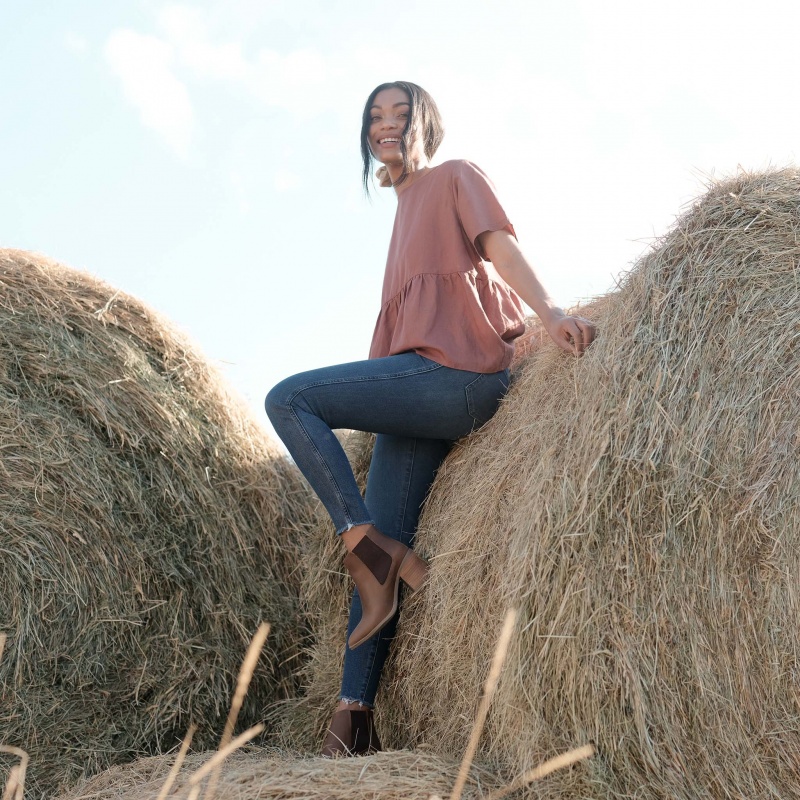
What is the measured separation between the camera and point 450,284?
2947 millimetres

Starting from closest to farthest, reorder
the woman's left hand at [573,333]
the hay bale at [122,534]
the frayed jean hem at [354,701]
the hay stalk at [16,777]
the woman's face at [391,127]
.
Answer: the hay stalk at [16,777]
the woman's left hand at [573,333]
the frayed jean hem at [354,701]
the hay bale at [122,534]
the woman's face at [391,127]

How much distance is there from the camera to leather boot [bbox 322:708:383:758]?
9.23 feet

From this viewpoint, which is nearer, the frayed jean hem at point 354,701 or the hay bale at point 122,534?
the frayed jean hem at point 354,701

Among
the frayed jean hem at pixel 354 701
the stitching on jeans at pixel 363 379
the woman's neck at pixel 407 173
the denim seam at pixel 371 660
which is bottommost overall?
the frayed jean hem at pixel 354 701

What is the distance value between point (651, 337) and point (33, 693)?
208cm

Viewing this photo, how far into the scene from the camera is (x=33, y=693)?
9.67ft

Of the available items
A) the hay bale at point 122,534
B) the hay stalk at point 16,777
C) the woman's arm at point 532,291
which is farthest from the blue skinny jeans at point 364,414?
the hay stalk at point 16,777

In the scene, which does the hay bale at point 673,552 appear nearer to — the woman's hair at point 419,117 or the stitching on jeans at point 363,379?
the stitching on jeans at point 363,379

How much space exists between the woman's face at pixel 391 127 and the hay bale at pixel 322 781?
5.96ft

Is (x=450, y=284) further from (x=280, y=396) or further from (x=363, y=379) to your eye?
(x=280, y=396)

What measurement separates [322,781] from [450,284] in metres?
1.44

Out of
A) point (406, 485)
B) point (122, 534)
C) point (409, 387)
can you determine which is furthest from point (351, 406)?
point (122, 534)

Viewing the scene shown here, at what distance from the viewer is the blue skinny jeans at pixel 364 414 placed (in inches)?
111

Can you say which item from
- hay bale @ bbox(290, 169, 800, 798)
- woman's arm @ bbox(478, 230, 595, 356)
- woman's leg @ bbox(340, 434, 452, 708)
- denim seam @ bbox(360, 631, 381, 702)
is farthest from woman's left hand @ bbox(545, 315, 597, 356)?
denim seam @ bbox(360, 631, 381, 702)
